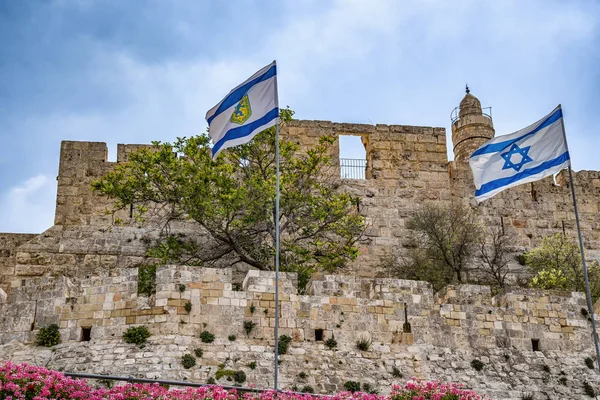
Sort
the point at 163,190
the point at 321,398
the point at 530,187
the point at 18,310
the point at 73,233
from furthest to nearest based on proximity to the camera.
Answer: the point at 530,187 → the point at 73,233 → the point at 163,190 → the point at 18,310 → the point at 321,398

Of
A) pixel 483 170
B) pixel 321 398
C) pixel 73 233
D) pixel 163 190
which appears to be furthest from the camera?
pixel 73 233

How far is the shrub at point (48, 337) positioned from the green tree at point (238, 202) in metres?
5.48

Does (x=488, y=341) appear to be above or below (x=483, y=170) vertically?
below

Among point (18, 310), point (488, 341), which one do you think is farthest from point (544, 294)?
point (18, 310)

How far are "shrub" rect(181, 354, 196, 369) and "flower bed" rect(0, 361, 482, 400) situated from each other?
46.1 inches

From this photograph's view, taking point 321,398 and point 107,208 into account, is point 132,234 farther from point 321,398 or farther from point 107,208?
point 321,398

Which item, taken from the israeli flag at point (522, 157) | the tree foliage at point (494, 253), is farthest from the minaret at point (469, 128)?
the israeli flag at point (522, 157)

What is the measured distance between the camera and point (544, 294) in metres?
19.5

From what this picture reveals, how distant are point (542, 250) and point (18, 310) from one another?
14.6 m

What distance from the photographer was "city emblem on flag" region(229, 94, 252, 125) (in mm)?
18125

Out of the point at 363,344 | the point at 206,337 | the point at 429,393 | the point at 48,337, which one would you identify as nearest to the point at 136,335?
the point at 206,337

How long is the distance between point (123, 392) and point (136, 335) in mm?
3005

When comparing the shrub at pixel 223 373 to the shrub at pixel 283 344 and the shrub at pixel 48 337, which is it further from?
the shrub at pixel 48 337

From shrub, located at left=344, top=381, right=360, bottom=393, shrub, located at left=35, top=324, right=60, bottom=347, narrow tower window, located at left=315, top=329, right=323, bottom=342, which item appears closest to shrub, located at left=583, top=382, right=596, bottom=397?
shrub, located at left=344, top=381, right=360, bottom=393
